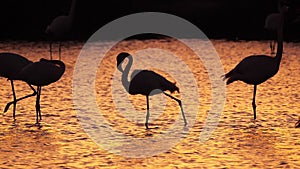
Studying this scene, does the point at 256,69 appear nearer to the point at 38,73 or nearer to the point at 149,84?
the point at 149,84

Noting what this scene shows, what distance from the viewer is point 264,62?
1188 cm

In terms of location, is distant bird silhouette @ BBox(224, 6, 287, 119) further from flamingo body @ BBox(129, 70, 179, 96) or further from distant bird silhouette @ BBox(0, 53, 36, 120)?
distant bird silhouette @ BBox(0, 53, 36, 120)

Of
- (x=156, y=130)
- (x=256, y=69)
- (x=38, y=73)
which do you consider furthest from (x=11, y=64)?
(x=256, y=69)

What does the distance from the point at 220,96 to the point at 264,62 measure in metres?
2.09

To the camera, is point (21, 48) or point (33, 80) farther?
point (21, 48)

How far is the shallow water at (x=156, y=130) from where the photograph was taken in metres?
9.33

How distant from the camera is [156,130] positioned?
1105 cm

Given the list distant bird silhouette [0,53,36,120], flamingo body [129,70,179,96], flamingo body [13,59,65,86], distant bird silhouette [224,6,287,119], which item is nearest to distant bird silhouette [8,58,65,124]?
flamingo body [13,59,65,86]

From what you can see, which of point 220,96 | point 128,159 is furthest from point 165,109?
point 128,159

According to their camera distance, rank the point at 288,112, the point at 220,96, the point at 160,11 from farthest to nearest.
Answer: the point at 160,11 → the point at 220,96 → the point at 288,112

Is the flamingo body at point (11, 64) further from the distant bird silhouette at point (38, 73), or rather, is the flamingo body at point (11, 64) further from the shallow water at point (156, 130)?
the shallow water at point (156, 130)

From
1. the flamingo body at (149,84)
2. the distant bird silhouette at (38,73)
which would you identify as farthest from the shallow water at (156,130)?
the distant bird silhouette at (38,73)

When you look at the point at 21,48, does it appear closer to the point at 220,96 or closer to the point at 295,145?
the point at 220,96

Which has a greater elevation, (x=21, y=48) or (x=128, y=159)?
(x=21, y=48)
